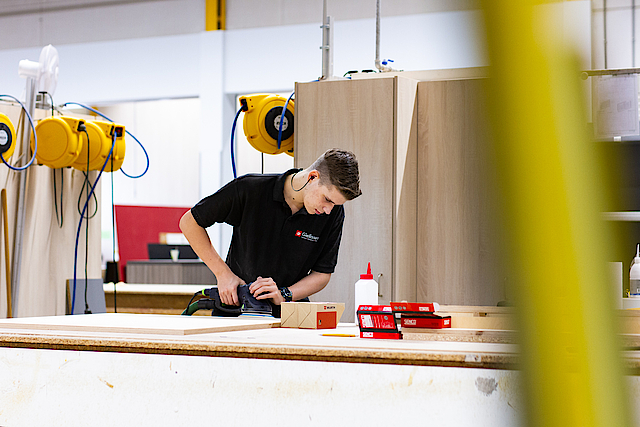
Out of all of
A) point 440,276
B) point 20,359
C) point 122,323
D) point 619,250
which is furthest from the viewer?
point 440,276

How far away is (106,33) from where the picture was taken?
6.75 m

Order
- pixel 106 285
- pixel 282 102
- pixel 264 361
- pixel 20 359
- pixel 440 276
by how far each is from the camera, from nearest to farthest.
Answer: pixel 264 361 < pixel 20 359 < pixel 440 276 < pixel 282 102 < pixel 106 285

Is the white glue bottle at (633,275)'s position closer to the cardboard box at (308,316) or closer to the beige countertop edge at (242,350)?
the beige countertop edge at (242,350)

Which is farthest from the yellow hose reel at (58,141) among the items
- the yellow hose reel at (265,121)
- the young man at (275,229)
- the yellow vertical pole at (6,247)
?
the young man at (275,229)

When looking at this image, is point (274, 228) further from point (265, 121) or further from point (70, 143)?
point (70, 143)

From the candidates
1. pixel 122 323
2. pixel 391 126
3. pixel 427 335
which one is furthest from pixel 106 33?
pixel 427 335

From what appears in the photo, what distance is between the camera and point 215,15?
6355mm

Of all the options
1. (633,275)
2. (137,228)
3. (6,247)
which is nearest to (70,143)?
(6,247)

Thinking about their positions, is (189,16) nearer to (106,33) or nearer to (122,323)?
(106,33)

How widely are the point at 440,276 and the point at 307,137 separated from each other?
0.82 meters

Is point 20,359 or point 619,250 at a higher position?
point 619,250

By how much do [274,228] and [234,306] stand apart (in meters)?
0.39

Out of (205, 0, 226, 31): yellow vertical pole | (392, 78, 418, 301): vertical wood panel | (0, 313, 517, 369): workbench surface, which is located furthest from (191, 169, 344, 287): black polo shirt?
(205, 0, 226, 31): yellow vertical pole

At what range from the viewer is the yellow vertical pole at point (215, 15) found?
6348 millimetres
